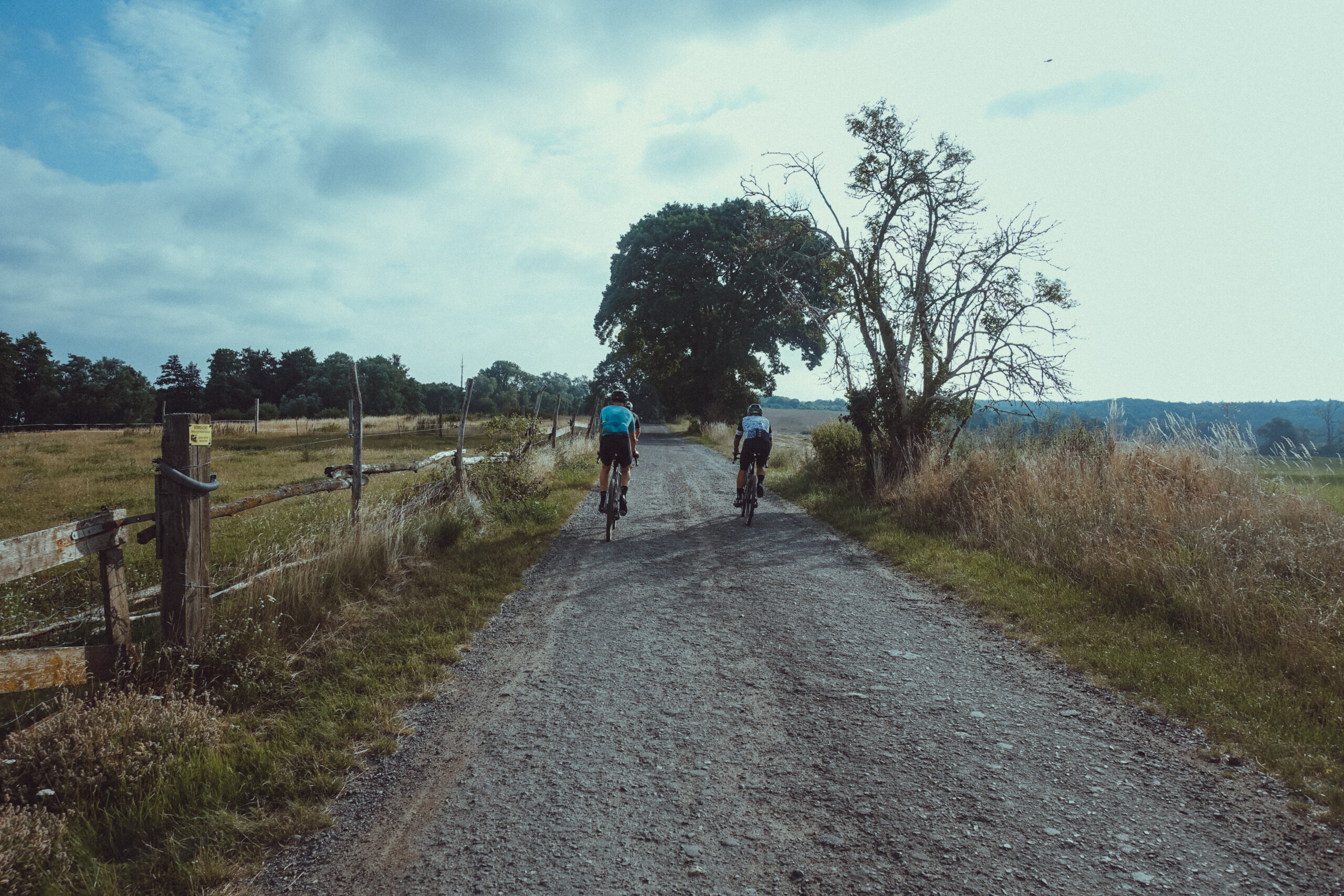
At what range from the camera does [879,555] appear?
8.40m

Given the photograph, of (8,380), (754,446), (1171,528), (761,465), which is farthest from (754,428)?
(8,380)

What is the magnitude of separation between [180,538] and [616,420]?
6211mm

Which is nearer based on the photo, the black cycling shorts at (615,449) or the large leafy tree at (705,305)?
the black cycling shorts at (615,449)

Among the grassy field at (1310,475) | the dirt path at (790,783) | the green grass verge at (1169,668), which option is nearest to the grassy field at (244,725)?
the dirt path at (790,783)

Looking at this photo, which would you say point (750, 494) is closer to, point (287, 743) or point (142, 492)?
point (287, 743)

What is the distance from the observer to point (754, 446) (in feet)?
35.4

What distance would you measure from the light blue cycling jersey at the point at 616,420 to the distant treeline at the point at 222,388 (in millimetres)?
44360

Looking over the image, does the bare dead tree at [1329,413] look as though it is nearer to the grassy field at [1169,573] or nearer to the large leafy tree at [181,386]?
the grassy field at [1169,573]

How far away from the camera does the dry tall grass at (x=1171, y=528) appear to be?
5051 millimetres

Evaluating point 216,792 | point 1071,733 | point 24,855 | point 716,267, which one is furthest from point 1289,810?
point 716,267

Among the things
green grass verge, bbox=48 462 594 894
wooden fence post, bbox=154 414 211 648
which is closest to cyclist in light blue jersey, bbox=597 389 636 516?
green grass verge, bbox=48 462 594 894

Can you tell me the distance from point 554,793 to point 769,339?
34.6 m

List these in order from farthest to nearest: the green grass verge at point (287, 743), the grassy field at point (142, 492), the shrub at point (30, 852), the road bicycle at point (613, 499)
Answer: the road bicycle at point (613, 499)
the grassy field at point (142, 492)
the green grass verge at point (287, 743)
the shrub at point (30, 852)

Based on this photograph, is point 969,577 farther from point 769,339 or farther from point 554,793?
point 769,339
